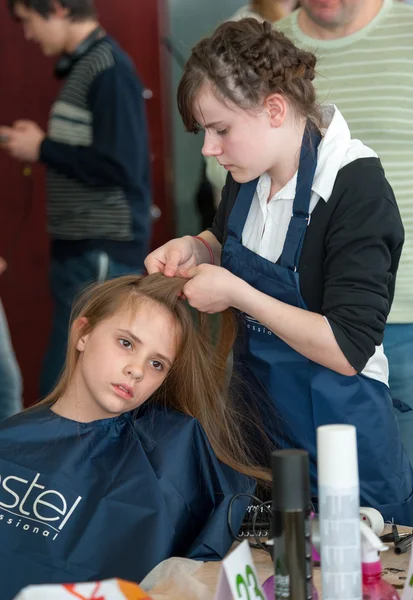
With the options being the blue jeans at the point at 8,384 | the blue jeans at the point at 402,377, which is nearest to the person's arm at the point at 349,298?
the blue jeans at the point at 402,377

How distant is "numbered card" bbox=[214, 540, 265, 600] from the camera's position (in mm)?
1169

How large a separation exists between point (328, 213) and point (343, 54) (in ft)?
2.40

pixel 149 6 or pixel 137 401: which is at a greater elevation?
pixel 149 6

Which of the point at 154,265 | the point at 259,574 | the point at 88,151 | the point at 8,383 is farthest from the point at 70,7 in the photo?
the point at 259,574

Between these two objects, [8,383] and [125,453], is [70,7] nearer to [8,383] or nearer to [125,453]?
[8,383]

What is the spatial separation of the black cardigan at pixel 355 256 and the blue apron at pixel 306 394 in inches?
1.5

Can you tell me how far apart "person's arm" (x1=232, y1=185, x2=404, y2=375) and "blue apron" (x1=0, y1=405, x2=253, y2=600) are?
0.32 m

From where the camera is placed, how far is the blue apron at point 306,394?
5.78 feet

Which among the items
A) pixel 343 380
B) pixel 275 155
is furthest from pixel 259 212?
pixel 343 380

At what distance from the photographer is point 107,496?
1.73m

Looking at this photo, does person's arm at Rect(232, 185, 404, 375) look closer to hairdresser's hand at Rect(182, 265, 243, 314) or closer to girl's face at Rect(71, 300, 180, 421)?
hairdresser's hand at Rect(182, 265, 243, 314)

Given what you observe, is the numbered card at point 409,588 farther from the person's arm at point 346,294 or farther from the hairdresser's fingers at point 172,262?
the hairdresser's fingers at point 172,262

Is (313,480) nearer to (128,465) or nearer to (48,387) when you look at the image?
(128,465)

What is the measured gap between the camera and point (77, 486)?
174cm
